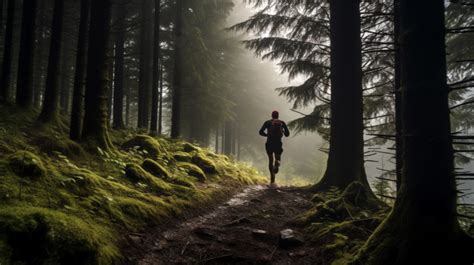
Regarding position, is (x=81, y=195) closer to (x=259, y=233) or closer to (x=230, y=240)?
(x=230, y=240)

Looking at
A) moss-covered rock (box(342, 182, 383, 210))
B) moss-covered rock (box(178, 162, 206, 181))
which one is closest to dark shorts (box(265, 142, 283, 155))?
moss-covered rock (box(178, 162, 206, 181))

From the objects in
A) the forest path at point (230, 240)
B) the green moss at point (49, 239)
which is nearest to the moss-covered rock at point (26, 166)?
the green moss at point (49, 239)

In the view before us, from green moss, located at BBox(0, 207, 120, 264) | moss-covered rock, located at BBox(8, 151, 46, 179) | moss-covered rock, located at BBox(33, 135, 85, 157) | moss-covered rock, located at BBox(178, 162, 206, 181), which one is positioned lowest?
green moss, located at BBox(0, 207, 120, 264)

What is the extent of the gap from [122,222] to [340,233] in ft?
10.8

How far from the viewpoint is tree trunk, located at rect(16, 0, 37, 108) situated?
11609 mm

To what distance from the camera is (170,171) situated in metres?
7.97

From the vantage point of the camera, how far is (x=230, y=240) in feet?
14.9

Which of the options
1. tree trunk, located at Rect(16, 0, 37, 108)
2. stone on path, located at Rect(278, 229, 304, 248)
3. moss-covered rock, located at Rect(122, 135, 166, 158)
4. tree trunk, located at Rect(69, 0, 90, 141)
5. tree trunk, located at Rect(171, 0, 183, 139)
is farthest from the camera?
tree trunk, located at Rect(171, 0, 183, 139)

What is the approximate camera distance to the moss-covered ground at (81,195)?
2914 mm

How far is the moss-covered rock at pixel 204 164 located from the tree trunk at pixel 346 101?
367cm

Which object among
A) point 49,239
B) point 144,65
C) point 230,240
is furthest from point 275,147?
point 144,65

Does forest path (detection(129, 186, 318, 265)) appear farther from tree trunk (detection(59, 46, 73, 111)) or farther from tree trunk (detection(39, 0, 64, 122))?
tree trunk (detection(59, 46, 73, 111))

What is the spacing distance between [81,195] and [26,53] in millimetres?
10402

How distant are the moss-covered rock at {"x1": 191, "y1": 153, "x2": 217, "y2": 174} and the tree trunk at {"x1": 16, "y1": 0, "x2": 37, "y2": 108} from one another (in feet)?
25.1
